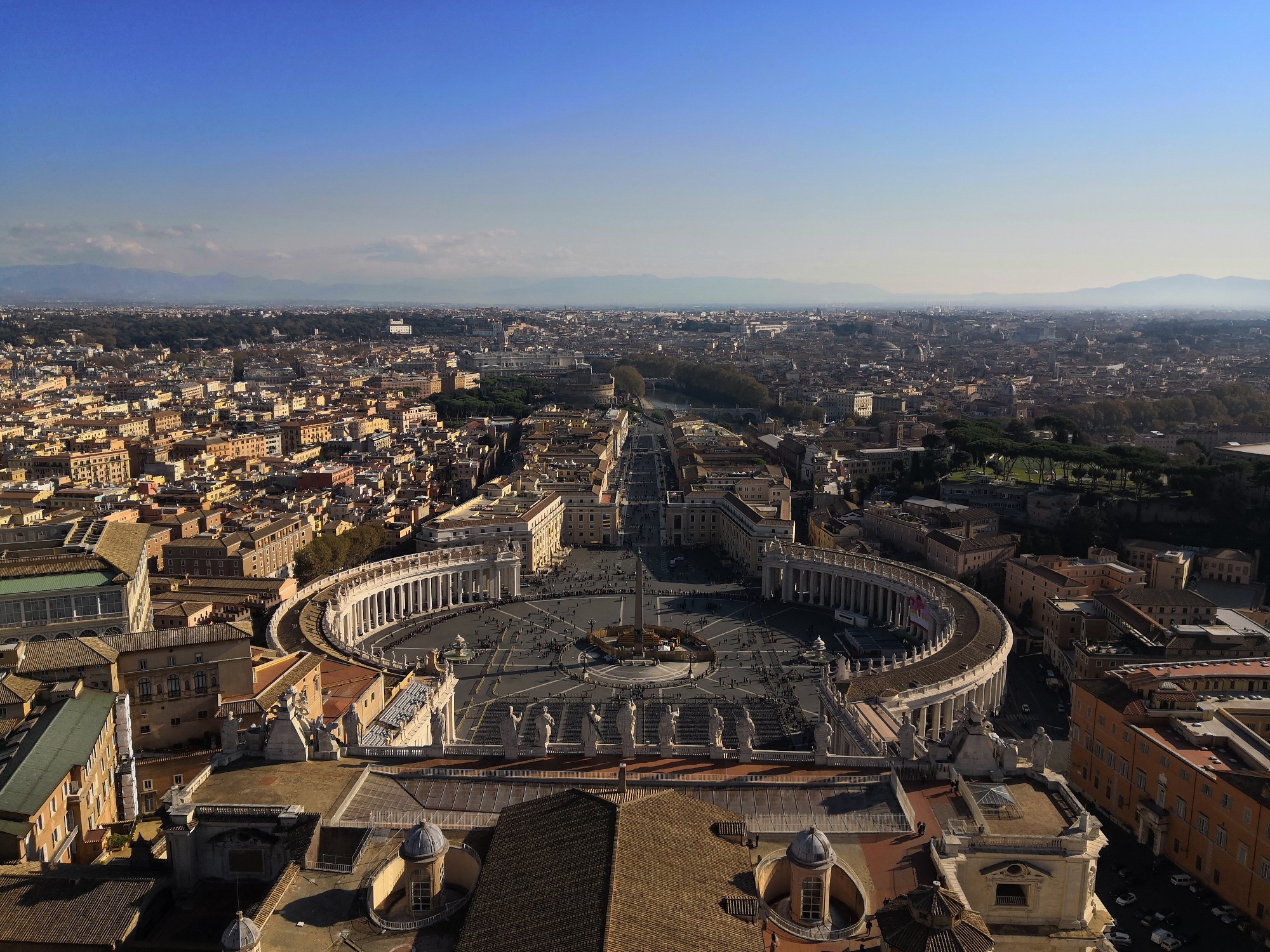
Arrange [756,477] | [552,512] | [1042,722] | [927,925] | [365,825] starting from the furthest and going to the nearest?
[756,477] → [552,512] → [1042,722] → [365,825] → [927,925]

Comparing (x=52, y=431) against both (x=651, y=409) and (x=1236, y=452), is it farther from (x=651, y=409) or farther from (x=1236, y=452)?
(x=1236, y=452)

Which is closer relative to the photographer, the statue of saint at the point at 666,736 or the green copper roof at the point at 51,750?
the green copper roof at the point at 51,750

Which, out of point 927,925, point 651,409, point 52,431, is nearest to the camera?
point 927,925

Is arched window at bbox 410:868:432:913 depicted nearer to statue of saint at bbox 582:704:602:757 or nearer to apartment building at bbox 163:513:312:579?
statue of saint at bbox 582:704:602:757

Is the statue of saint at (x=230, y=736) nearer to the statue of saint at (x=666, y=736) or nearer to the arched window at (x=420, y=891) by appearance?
the arched window at (x=420, y=891)

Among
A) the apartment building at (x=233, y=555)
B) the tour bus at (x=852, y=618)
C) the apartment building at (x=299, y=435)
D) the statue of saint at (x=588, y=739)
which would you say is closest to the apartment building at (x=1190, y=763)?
the tour bus at (x=852, y=618)

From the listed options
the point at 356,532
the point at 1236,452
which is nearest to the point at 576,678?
the point at 356,532

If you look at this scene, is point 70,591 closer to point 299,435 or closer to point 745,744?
point 745,744
